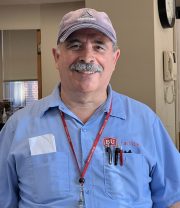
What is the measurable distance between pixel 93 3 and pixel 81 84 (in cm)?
94

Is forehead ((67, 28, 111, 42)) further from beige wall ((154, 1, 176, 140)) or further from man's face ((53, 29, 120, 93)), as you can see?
beige wall ((154, 1, 176, 140))

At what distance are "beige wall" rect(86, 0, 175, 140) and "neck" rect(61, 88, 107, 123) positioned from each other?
1.94 feet

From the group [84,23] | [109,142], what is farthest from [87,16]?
[109,142]

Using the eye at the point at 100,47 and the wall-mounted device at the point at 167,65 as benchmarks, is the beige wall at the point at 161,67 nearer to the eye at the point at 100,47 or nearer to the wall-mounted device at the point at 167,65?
the wall-mounted device at the point at 167,65

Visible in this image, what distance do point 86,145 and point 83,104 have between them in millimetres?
190

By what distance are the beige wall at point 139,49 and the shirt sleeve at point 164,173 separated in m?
0.57

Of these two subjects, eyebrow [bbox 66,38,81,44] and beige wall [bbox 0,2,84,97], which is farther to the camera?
beige wall [bbox 0,2,84,97]

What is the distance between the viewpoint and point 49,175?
1.29 meters

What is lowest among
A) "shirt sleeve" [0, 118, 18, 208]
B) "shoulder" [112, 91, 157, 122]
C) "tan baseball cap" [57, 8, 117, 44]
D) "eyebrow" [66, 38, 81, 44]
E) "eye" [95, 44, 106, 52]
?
"shirt sleeve" [0, 118, 18, 208]

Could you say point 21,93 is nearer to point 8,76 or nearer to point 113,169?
point 8,76

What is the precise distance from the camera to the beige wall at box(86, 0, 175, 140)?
1.94 metres

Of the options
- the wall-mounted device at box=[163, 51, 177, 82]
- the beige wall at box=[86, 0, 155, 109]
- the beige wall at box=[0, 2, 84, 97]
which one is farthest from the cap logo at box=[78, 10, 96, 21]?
the beige wall at box=[0, 2, 84, 97]

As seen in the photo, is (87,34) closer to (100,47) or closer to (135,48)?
(100,47)

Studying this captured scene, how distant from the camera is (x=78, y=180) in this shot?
4.18ft
